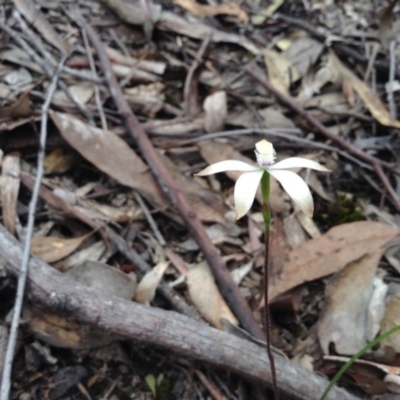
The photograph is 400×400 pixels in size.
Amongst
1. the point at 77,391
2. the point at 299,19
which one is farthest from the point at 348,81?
the point at 77,391

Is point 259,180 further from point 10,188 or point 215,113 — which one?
point 215,113

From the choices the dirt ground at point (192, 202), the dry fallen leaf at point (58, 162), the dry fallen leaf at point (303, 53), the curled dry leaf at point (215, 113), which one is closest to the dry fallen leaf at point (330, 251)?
the dirt ground at point (192, 202)

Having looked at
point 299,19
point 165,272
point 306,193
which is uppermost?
point 306,193

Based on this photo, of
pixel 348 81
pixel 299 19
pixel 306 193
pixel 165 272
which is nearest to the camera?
pixel 306 193

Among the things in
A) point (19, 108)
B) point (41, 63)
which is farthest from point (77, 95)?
point (19, 108)

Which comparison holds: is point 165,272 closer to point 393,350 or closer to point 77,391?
point 77,391

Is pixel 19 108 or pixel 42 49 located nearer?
pixel 19 108

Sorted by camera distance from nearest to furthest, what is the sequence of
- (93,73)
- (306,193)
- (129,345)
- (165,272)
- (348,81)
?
(306,193), (129,345), (165,272), (93,73), (348,81)
